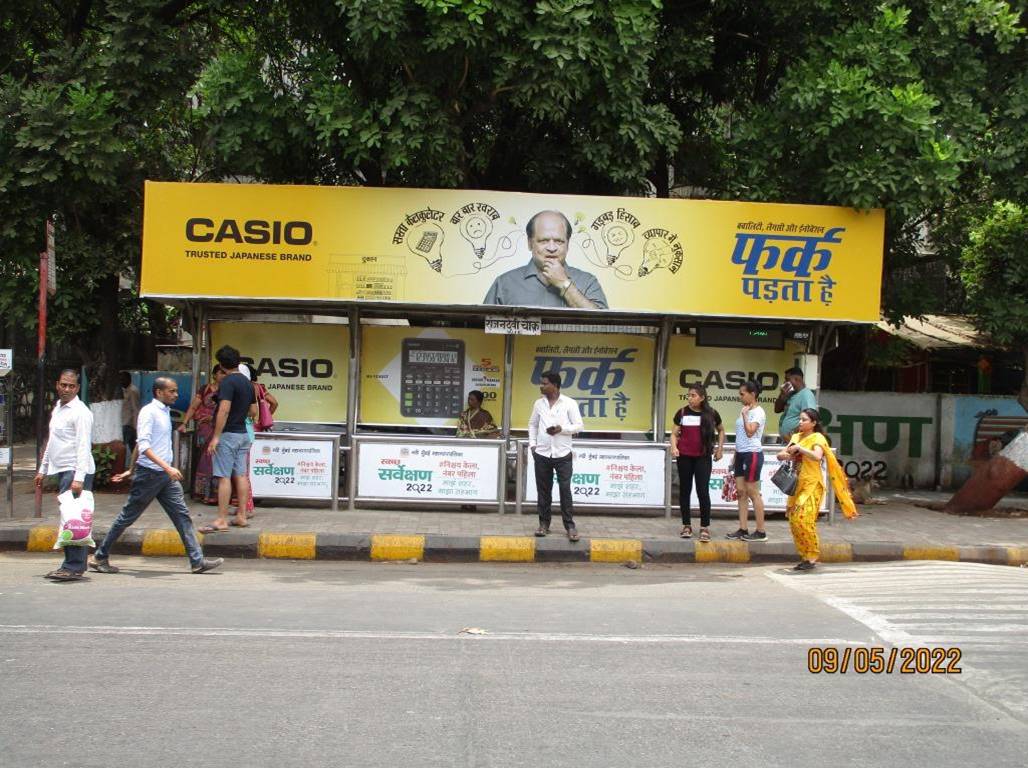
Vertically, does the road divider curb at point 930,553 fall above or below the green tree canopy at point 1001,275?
below

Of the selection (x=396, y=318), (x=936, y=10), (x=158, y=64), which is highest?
(x=936, y=10)

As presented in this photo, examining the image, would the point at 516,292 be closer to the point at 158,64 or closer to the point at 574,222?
the point at 574,222

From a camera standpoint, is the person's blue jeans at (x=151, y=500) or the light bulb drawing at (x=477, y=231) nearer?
the person's blue jeans at (x=151, y=500)

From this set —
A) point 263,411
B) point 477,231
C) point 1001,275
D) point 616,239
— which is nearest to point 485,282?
point 477,231

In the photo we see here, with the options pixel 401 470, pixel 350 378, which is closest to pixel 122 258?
pixel 350 378

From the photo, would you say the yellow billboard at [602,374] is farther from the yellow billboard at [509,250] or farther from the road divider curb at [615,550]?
the road divider curb at [615,550]

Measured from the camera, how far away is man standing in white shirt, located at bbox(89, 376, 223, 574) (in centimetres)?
878

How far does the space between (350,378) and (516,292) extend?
8.04 ft

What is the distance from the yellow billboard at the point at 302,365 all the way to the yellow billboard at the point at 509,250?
159 cm

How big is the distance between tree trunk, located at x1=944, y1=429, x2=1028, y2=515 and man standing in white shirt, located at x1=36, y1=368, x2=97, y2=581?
36.5 feet

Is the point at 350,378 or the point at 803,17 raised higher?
the point at 803,17

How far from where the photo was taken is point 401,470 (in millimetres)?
12172

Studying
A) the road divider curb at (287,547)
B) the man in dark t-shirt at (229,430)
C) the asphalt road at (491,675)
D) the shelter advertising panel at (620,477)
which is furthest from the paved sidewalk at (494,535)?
the asphalt road at (491,675)

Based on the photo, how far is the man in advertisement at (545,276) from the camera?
1194cm
